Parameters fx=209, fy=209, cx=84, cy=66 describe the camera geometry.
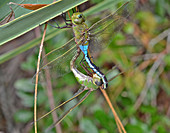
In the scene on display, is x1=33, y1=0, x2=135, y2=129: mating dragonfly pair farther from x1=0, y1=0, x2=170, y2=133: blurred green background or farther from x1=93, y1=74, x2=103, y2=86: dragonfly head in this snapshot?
x1=0, y1=0, x2=170, y2=133: blurred green background

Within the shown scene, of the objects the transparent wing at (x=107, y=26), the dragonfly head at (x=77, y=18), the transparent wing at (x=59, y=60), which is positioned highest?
the dragonfly head at (x=77, y=18)

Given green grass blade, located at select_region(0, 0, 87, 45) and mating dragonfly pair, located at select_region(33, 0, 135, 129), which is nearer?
green grass blade, located at select_region(0, 0, 87, 45)

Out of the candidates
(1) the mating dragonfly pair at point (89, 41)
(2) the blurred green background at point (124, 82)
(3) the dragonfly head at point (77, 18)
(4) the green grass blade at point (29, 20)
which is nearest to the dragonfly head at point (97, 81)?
(1) the mating dragonfly pair at point (89, 41)

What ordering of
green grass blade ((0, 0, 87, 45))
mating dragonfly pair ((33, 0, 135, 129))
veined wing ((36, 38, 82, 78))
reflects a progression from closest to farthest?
green grass blade ((0, 0, 87, 45)), veined wing ((36, 38, 82, 78)), mating dragonfly pair ((33, 0, 135, 129))

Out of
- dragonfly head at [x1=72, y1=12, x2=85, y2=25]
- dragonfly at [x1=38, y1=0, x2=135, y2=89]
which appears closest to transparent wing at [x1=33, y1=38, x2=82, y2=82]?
dragonfly at [x1=38, y1=0, x2=135, y2=89]

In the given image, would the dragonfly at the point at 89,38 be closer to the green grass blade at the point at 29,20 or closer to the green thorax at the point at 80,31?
the green thorax at the point at 80,31

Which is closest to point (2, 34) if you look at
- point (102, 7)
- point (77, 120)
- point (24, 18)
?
point (24, 18)

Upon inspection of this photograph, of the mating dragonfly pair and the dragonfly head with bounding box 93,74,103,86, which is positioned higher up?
the mating dragonfly pair

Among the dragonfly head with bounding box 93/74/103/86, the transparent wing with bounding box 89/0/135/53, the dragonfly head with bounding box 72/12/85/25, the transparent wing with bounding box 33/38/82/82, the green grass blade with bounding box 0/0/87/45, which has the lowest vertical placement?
the dragonfly head with bounding box 93/74/103/86
